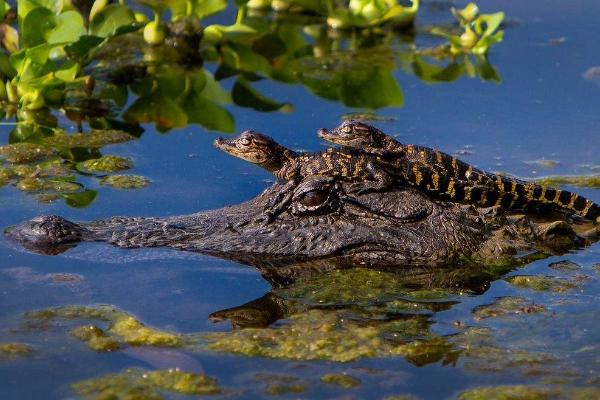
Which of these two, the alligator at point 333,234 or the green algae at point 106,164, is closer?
the alligator at point 333,234

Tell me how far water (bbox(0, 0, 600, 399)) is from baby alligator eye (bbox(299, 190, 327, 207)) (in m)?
0.57

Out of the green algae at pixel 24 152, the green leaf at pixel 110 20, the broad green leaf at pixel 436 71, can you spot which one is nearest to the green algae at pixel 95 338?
the green algae at pixel 24 152

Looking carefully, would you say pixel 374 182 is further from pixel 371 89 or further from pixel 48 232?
pixel 371 89

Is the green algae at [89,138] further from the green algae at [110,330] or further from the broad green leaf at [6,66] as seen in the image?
the green algae at [110,330]

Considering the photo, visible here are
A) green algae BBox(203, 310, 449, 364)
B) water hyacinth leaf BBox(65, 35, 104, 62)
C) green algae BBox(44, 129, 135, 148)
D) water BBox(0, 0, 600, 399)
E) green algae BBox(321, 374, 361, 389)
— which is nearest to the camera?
green algae BBox(321, 374, 361, 389)

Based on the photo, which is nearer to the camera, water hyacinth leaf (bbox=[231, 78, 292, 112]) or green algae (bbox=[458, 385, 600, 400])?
green algae (bbox=[458, 385, 600, 400])

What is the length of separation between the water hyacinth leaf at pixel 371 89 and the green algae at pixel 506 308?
474cm

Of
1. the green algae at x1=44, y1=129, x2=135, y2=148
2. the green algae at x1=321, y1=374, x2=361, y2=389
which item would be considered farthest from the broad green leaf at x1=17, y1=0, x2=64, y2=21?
the green algae at x1=321, y1=374, x2=361, y2=389

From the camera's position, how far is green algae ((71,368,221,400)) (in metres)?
5.53

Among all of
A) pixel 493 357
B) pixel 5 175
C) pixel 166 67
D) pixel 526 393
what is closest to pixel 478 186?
pixel 493 357

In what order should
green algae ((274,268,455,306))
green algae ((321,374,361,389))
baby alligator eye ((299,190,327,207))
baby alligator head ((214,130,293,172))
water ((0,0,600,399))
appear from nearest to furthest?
green algae ((321,374,361,389)) → water ((0,0,600,399)) → green algae ((274,268,455,306)) → baby alligator eye ((299,190,327,207)) → baby alligator head ((214,130,293,172))

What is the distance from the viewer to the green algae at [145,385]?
553 cm

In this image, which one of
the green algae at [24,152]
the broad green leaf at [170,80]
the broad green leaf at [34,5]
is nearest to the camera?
the green algae at [24,152]

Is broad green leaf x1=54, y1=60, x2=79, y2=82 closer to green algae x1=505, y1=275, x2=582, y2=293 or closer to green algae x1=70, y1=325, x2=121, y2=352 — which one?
green algae x1=70, y1=325, x2=121, y2=352
